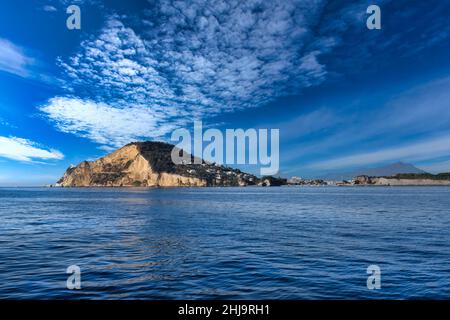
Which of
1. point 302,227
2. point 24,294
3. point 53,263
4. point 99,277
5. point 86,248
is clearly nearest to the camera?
point 24,294

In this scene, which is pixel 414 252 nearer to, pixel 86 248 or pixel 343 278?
pixel 343 278

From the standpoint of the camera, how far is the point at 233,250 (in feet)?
84.2

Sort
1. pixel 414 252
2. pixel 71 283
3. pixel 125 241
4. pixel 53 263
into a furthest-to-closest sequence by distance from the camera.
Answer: pixel 125 241 → pixel 414 252 → pixel 53 263 → pixel 71 283

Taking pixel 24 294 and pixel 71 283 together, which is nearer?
pixel 24 294

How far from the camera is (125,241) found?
3044cm
